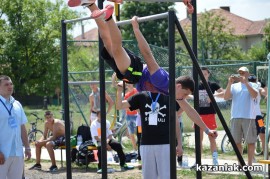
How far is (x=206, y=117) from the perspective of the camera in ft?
35.8

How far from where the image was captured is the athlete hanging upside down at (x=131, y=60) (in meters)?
5.33

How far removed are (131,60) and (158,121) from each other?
984 millimetres

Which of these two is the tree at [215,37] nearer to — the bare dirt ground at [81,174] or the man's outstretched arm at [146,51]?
the bare dirt ground at [81,174]

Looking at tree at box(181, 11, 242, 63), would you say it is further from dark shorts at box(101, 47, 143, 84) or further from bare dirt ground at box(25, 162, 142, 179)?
dark shorts at box(101, 47, 143, 84)

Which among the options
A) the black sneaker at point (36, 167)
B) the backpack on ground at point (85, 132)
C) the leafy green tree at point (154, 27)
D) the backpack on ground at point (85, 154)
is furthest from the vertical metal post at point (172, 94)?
the leafy green tree at point (154, 27)

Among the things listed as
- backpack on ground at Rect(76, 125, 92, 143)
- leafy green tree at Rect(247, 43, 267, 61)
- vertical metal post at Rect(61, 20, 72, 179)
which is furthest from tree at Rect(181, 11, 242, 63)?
vertical metal post at Rect(61, 20, 72, 179)

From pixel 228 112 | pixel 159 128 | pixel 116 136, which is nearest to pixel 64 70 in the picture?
pixel 159 128

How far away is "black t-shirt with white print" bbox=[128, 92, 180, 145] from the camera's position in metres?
6.28

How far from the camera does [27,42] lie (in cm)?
3391

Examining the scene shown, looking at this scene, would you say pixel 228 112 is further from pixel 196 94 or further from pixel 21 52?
pixel 21 52

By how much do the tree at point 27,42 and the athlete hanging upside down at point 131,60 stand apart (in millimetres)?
27976

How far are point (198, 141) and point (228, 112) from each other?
347 inches

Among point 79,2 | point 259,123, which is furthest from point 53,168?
point 79,2

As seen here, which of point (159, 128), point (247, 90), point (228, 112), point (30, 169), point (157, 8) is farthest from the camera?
point (157, 8)
